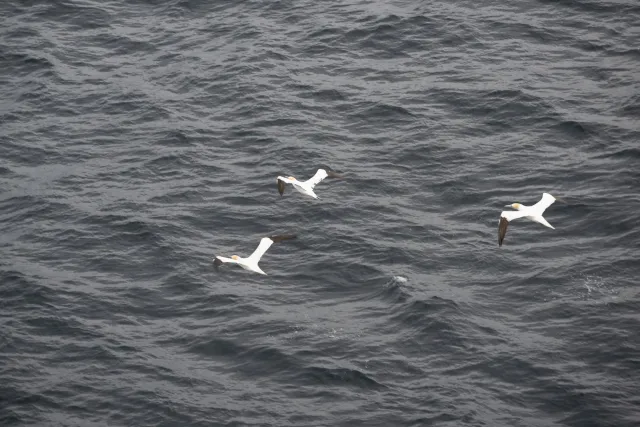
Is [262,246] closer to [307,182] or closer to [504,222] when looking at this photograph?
[307,182]

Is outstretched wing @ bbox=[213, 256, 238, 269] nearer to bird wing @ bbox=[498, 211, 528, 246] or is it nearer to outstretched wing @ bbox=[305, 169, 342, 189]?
outstretched wing @ bbox=[305, 169, 342, 189]

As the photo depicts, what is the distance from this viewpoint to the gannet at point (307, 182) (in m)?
47.5

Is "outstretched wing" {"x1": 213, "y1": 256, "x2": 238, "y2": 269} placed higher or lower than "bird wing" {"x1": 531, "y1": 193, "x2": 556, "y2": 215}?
lower

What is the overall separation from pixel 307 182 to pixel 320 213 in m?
1.76

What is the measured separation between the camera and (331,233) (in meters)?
47.9

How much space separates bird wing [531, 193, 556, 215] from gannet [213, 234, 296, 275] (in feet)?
30.5

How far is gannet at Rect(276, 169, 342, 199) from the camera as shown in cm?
4750

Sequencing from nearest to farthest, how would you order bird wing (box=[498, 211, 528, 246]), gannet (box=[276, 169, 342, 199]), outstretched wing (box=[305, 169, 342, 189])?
1. bird wing (box=[498, 211, 528, 246])
2. gannet (box=[276, 169, 342, 199])
3. outstretched wing (box=[305, 169, 342, 189])

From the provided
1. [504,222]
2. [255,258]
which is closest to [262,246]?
[255,258]

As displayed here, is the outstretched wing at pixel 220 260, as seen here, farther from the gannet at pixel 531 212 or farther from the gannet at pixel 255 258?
the gannet at pixel 531 212

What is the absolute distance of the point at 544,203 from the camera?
1821 inches

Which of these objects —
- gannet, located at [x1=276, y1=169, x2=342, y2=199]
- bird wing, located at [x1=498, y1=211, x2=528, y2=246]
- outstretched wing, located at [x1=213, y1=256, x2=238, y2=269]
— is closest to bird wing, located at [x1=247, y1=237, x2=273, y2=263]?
outstretched wing, located at [x1=213, y1=256, x2=238, y2=269]

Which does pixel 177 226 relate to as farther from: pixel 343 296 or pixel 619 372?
pixel 619 372

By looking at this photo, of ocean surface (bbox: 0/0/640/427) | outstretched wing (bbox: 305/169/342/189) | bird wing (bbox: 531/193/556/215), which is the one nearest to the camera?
ocean surface (bbox: 0/0/640/427)
